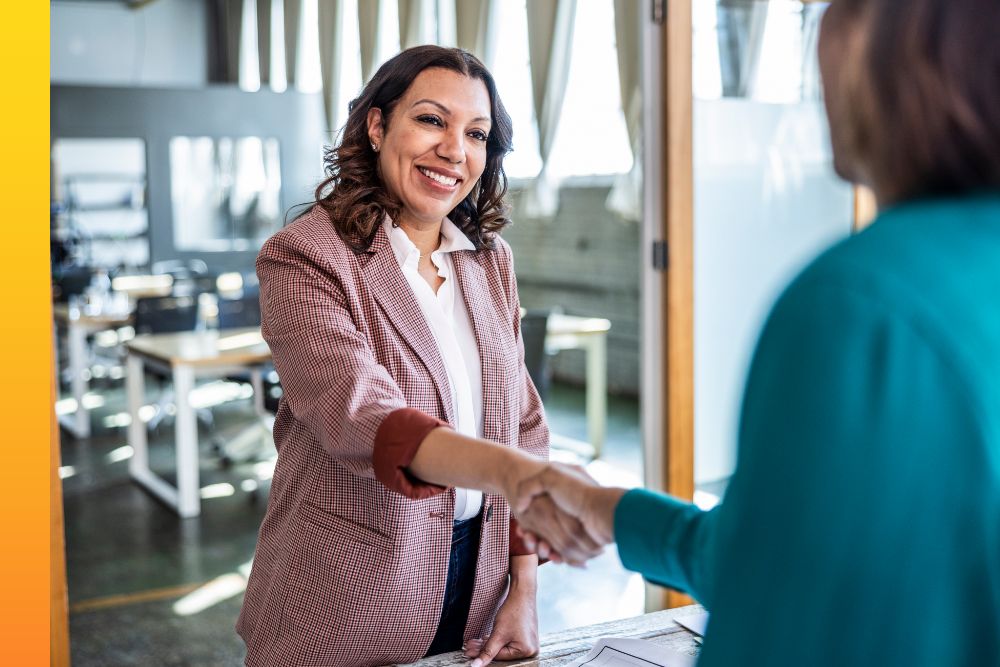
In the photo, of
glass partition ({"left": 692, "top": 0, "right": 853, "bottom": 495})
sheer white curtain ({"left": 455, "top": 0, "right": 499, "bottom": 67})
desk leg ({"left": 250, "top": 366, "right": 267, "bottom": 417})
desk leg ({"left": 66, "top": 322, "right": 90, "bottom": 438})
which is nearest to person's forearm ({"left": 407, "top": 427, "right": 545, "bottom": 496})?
glass partition ({"left": 692, "top": 0, "right": 853, "bottom": 495})

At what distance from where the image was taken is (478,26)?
849 cm

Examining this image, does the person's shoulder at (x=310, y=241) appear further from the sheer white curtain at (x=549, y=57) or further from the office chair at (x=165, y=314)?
the sheer white curtain at (x=549, y=57)

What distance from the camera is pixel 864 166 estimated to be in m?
0.70

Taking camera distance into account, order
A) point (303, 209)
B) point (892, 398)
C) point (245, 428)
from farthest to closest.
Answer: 1. point (245, 428)
2. point (303, 209)
3. point (892, 398)

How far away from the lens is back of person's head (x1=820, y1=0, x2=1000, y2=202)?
0.64 metres

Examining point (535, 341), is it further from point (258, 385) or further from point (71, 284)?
point (71, 284)

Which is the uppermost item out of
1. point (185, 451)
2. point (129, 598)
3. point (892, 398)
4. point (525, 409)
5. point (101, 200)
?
point (101, 200)

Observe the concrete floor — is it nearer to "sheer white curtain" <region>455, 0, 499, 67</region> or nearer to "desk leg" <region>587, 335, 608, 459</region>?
"desk leg" <region>587, 335, 608, 459</region>

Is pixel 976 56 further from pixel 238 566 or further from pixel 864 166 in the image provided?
pixel 238 566

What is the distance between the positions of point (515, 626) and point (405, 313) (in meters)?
0.50

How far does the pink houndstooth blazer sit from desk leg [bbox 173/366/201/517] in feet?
12.8

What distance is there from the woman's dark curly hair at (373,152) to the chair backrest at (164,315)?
17.2 ft

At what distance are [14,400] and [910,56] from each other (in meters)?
1.82

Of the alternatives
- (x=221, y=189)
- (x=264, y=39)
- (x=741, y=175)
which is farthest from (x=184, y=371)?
(x=264, y=39)
